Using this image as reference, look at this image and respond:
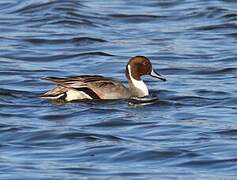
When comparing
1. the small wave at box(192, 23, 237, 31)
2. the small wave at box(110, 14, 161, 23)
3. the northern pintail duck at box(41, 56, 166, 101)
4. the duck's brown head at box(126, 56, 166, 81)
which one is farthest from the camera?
the small wave at box(110, 14, 161, 23)

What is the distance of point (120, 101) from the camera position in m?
16.9

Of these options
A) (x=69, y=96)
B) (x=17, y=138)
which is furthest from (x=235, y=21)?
(x=17, y=138)

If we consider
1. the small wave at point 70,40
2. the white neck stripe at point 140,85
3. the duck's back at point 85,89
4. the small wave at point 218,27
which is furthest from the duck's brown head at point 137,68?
the small wave at point 218,27

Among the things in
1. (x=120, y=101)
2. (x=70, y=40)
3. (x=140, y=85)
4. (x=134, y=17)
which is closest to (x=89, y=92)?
(x=120, y=101)

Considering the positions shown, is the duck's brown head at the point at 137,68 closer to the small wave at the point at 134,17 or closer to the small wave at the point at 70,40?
the small wave at the point at 70,40

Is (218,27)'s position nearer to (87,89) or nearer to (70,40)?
(70,40)

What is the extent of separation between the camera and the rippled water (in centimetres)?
1334

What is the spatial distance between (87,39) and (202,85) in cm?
421

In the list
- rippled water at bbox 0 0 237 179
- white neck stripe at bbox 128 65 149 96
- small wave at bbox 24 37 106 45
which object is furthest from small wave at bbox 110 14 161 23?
white neck stripe at bbox 128 65 149 96

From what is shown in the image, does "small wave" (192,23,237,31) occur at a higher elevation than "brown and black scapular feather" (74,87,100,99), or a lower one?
lower

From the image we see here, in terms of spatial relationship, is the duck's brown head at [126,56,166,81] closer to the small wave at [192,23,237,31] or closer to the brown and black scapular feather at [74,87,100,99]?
the brown and black scapular feather at [74,87,100,99]

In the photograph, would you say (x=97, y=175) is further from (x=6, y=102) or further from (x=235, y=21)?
(x=235, y=21)

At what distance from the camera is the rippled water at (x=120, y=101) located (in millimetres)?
13336

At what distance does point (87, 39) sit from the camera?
21953mm
